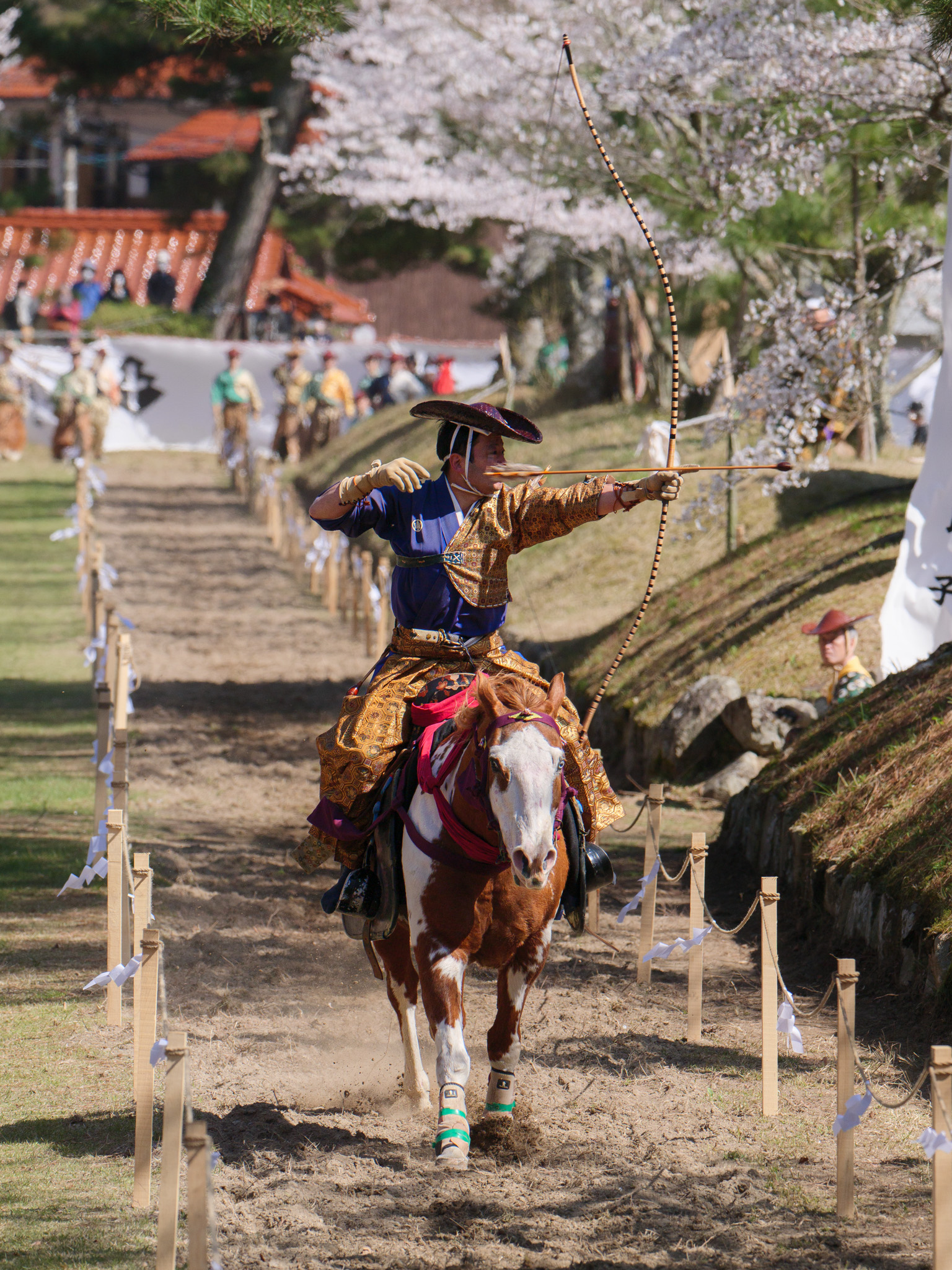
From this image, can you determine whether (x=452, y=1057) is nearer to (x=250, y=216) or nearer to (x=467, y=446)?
(x=467, y=446)

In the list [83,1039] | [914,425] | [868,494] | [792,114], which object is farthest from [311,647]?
[914,425]

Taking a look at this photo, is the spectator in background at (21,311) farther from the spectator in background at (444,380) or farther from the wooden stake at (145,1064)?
the wooden stake at (145,1064)

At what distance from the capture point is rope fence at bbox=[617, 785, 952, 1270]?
382 centimetres

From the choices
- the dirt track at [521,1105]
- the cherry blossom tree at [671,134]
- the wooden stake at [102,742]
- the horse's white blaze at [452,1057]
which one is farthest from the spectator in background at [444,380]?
the horse's white blaze at [452,1057]

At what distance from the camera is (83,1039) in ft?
19.7

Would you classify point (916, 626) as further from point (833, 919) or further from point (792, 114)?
point (792, 114)

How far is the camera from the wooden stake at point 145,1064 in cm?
446

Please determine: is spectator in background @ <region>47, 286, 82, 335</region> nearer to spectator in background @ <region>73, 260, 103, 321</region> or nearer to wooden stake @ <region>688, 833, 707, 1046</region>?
spectator in background @ <region>73, 260, 103, 321</region>

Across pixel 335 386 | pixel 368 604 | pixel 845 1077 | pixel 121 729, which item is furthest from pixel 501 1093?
pixel 335 386

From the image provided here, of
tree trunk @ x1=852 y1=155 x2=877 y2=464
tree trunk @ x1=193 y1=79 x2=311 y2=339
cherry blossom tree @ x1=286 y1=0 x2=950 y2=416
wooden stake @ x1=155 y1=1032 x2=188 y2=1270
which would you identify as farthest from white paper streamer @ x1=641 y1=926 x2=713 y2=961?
tree trunk @ x1=193 y1=79 x2=311 y2=339

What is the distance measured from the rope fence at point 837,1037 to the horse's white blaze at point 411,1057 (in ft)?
3.88

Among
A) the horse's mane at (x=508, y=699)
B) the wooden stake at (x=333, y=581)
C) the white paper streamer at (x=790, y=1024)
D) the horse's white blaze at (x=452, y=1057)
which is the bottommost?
the wooden stake at (x=333, y=581)

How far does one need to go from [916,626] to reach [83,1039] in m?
5.48

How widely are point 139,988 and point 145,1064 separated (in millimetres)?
225
